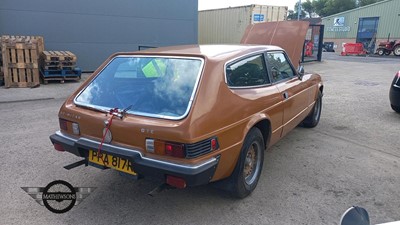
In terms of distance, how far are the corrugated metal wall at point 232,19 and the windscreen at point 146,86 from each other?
44.4 feet

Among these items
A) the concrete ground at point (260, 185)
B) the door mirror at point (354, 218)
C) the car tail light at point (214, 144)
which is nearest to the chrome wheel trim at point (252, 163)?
the concrete ground at point (260, 185)

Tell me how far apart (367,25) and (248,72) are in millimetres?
39621

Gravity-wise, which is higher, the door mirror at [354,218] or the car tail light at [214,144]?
the door mirror at [354,218]

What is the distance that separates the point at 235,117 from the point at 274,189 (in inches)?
42.7

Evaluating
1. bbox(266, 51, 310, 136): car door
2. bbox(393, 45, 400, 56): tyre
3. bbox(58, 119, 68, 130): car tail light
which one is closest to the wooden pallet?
bbox(58, 119, 68, 130): car tail light

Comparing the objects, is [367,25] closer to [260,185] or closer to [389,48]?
[389,48]

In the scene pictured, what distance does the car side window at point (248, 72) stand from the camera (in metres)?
3.00

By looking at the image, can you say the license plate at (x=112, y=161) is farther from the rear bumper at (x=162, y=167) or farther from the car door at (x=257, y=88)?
the car door at (x=257, y=88)

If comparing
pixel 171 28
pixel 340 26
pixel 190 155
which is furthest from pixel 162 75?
Result: pixel 340 26

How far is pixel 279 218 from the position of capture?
2799 millimetres

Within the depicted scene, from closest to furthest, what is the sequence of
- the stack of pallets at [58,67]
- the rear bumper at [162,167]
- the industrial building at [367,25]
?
the rear bumper at [162,167], the stack of pallets at [58,67], the industrial building at [367,25]

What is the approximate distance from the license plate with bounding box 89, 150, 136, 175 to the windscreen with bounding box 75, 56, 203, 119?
419 millimetres

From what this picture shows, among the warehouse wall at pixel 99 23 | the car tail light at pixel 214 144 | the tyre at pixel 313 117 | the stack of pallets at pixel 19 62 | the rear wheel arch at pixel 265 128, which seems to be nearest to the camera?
the car tail light at pixel 214 144

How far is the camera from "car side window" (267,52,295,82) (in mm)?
3838
